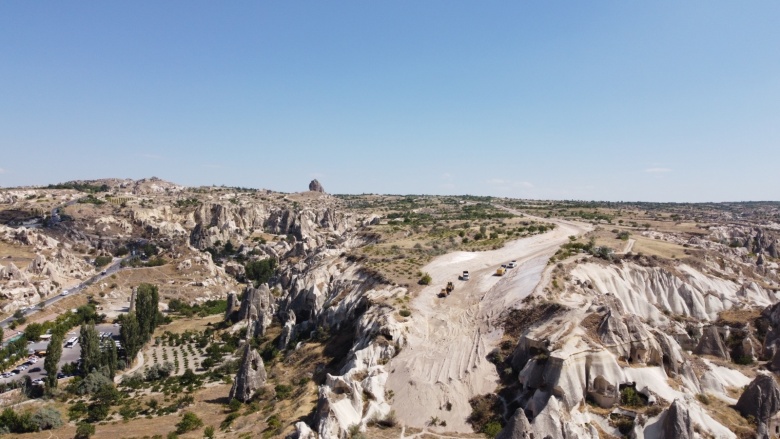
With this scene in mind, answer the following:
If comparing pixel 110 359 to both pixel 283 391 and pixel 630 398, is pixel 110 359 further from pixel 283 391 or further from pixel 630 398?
pixel 630 398

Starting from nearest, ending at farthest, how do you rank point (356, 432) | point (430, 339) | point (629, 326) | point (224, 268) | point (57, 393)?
point (356, 432)
point (629, 326)
point (430, 339)
point (57, 393)
point (224, 268)

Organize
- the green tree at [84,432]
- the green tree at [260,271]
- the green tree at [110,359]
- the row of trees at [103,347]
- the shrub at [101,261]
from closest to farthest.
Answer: the green tree at [84,432]
the row of trees at [103,347]
the green tree at [110,359]
the green tree at [260,271]
the shrub at [101,261]

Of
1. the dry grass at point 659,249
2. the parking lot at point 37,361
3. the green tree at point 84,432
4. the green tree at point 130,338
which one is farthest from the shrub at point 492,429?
the parking lot at point 37,361

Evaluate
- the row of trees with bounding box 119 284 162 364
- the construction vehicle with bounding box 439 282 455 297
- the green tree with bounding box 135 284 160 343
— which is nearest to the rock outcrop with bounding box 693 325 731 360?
the construction vehicle with bounding box 439 282 455 297

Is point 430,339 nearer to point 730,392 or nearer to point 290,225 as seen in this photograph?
point 730,392

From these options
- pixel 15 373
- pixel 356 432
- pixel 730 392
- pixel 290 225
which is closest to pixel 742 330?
pixel 730 392

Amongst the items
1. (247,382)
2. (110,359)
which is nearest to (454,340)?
(247,382)

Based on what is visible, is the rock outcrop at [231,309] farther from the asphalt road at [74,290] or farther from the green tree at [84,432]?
the green tree at [84,432]
